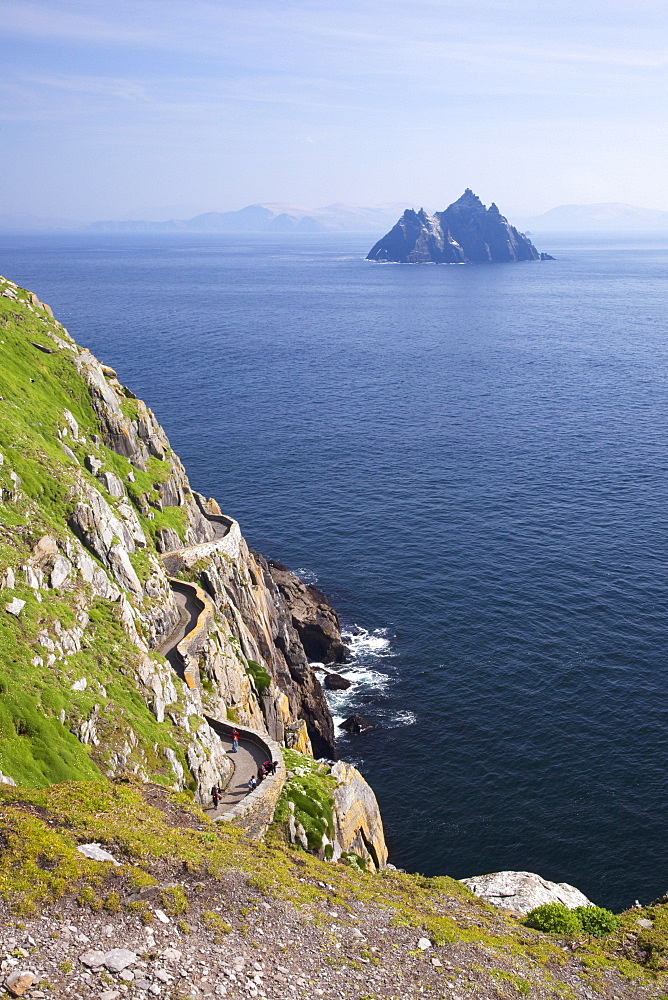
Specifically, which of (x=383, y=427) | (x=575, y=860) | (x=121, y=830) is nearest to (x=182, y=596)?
→ (x=121, y=830)

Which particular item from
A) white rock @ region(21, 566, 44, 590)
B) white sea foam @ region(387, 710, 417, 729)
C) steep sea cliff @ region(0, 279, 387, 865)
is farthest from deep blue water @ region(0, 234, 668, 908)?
white rock @ region(21, 566, 44, 590)

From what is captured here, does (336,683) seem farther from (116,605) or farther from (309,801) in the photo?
(116,605)

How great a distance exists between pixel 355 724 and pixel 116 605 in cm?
3230

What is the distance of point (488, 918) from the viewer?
35.2 m

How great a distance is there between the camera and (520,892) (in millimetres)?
41375

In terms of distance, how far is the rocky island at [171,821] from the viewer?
24766mm

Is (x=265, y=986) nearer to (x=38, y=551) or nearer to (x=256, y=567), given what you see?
(x=38, y=551)

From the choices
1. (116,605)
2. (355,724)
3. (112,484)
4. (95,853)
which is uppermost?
(112,484)

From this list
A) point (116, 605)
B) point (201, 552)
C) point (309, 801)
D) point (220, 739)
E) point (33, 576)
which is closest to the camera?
point (33, 576)

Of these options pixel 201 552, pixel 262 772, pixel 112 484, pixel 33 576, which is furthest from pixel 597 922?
pixel 112 484

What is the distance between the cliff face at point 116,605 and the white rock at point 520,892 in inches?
598

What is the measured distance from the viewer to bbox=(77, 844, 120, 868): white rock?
27438 millimetres

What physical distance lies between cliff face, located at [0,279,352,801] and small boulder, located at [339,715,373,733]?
2.54 m

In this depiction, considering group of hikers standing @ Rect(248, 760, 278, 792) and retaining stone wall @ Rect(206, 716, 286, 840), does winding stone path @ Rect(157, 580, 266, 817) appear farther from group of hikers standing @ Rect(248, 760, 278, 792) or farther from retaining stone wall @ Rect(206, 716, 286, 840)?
retaining stone wall @ Rect(206, 716, 286, 840)
